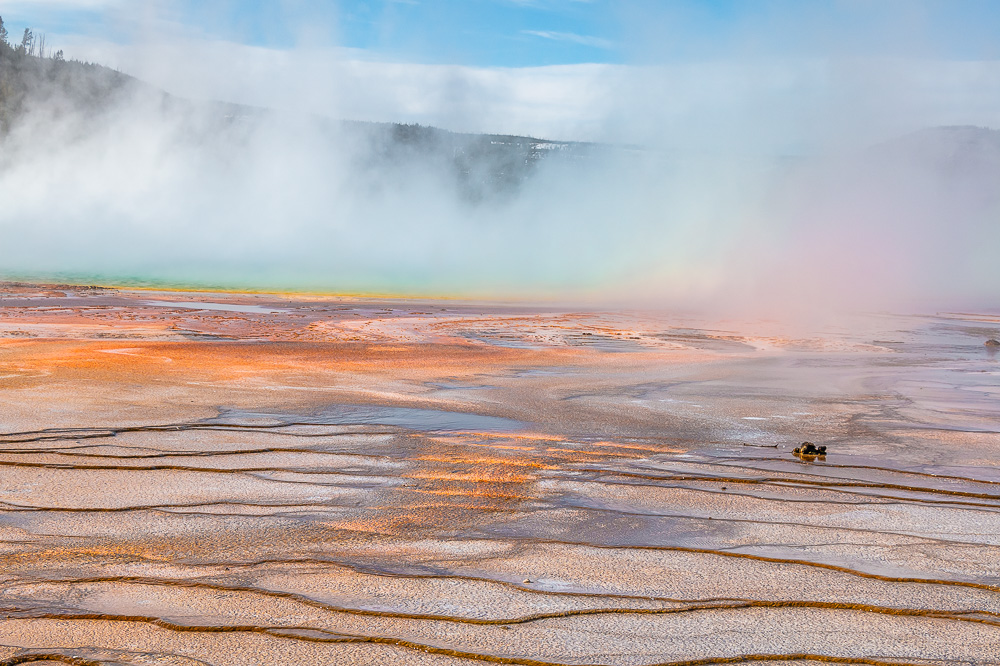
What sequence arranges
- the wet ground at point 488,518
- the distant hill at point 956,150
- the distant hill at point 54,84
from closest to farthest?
the wet ground at point 488,518, the distant hill at point 956,150, the distant hill at point 54,84

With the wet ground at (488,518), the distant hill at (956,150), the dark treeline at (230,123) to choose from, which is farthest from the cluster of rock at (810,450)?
the dark treeline at (230,123)

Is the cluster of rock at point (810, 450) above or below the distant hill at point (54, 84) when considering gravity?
below

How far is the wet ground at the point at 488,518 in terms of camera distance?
345 centimetres

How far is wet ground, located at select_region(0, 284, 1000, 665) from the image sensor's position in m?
3.45

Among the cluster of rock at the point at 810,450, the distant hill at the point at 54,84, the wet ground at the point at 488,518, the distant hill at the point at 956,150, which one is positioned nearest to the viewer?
the wet ground at the point at 488,518

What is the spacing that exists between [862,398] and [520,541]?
21.3ft

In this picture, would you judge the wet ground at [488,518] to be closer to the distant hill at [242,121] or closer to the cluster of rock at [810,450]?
the cluster of rock at [810,450]

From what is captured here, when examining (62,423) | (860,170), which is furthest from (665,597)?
(860,170)

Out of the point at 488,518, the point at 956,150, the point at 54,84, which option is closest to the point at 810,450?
the point at 488,518

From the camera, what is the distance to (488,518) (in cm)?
501

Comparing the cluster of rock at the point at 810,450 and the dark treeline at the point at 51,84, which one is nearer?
the cluster of rock at the point at 810,450

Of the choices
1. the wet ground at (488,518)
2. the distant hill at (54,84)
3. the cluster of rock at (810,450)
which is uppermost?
the distant hill at (54,84)

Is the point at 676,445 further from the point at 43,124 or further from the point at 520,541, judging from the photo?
the point at 43,124

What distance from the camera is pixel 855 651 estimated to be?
3.38 meters
